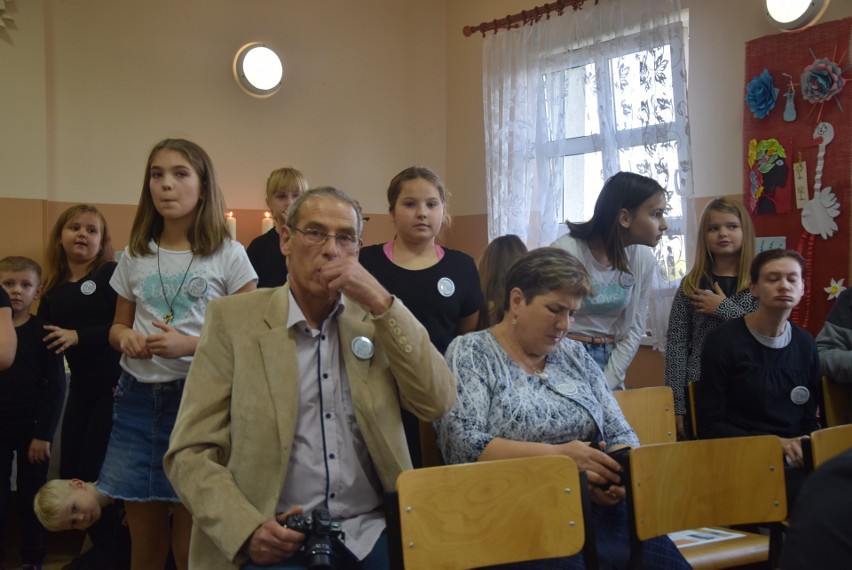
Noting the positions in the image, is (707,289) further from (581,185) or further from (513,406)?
(581,185)

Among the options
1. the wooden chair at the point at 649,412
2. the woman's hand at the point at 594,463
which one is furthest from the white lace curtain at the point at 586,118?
the woman's hand at the point at 594,463

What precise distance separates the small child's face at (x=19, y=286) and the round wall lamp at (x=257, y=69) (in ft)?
6.90

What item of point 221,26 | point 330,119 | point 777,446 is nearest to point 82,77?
point 221,26

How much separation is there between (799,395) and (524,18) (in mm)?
3029

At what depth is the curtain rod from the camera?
175 inches

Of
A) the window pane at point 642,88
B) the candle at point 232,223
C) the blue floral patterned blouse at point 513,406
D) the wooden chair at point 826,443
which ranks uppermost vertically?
the window pane at point 642,88

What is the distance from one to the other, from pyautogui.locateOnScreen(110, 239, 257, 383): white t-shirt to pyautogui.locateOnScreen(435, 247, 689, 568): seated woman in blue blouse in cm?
70

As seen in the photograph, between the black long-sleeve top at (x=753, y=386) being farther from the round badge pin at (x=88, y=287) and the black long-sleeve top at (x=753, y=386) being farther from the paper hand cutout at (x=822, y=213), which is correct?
the round badge pin at (x=88, y=287)

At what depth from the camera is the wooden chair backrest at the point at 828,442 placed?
207 centimetres

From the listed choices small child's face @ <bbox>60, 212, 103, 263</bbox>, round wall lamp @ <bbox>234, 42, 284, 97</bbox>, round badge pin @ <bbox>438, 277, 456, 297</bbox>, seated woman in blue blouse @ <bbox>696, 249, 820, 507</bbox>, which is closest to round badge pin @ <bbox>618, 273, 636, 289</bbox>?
seated woman in blue blouse @ <bbox>696, 249, 820, 507</bbox>

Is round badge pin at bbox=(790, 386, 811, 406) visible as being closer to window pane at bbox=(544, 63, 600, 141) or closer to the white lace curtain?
the white lace curtain

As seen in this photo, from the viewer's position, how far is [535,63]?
15.2ft

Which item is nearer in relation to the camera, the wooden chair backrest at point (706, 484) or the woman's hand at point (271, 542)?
the woman's hand at point (271, 542)

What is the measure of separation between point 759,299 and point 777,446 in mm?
900
